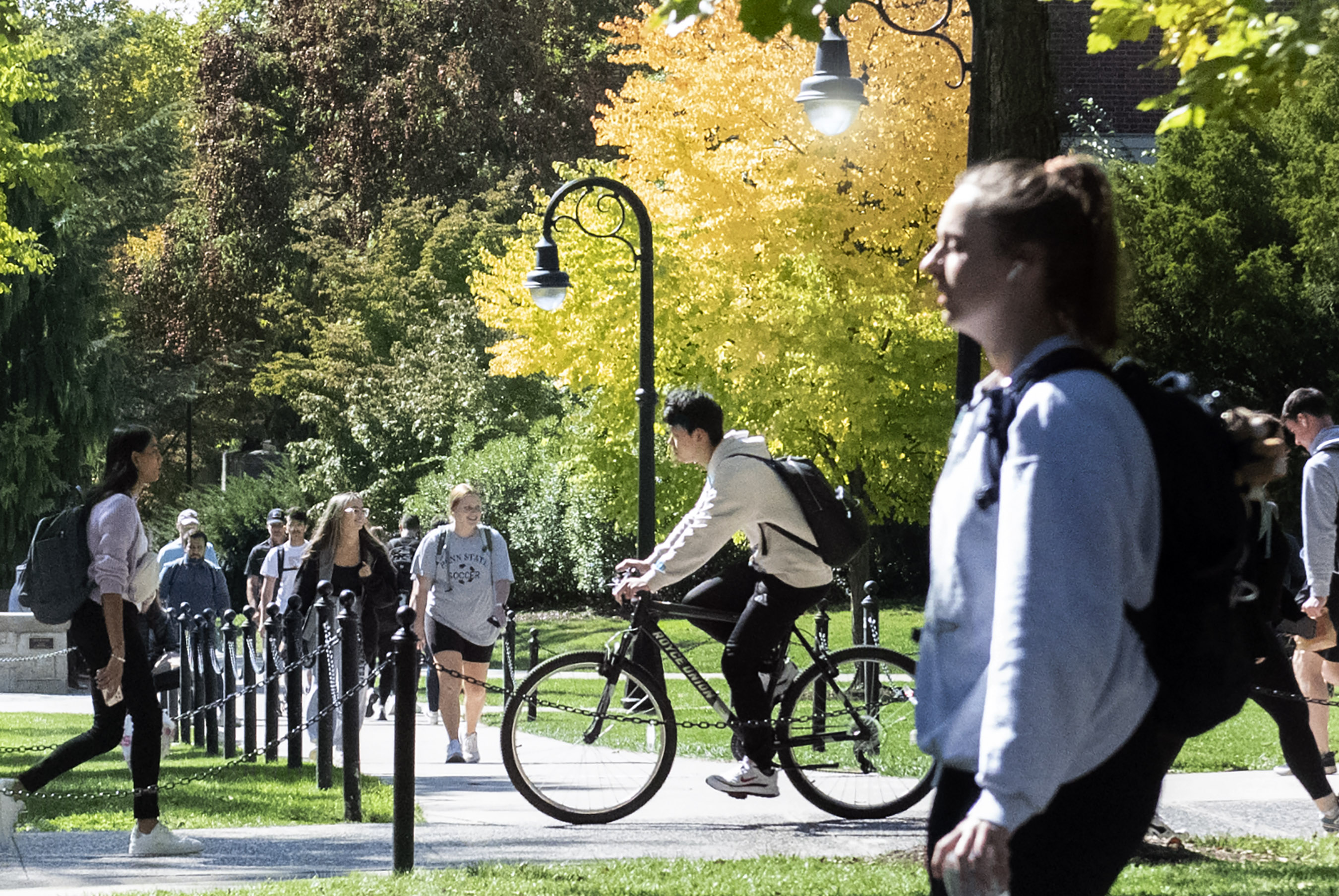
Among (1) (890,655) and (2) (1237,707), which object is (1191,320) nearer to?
(1) (890,655)

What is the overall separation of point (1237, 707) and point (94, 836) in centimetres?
680

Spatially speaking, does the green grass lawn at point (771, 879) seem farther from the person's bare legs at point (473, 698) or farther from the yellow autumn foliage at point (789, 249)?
the yellow autumn foliage at point (789, 249)

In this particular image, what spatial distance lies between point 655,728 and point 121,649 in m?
2.44

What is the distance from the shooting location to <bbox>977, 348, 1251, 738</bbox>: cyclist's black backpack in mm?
2447

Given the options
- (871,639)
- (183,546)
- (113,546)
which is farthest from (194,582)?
(113,546)

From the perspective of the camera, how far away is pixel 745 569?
8023 millimetres

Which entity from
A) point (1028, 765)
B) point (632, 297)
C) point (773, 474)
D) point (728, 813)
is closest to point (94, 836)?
point (728, 813)

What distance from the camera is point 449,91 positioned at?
124ft

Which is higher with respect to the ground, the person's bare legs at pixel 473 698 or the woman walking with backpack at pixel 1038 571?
the woman walking with backpack at pixel 1038 571

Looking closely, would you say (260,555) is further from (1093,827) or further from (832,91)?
(1093,827)

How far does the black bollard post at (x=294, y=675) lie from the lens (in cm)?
1084

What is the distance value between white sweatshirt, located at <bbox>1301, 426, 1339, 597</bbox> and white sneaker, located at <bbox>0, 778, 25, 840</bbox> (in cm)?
615

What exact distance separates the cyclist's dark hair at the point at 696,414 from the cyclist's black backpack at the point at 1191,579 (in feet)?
17.7

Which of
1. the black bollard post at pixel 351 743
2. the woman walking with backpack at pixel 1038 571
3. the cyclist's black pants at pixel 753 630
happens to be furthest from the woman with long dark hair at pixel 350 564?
the woman walking with backpack at pixel 1038 571
